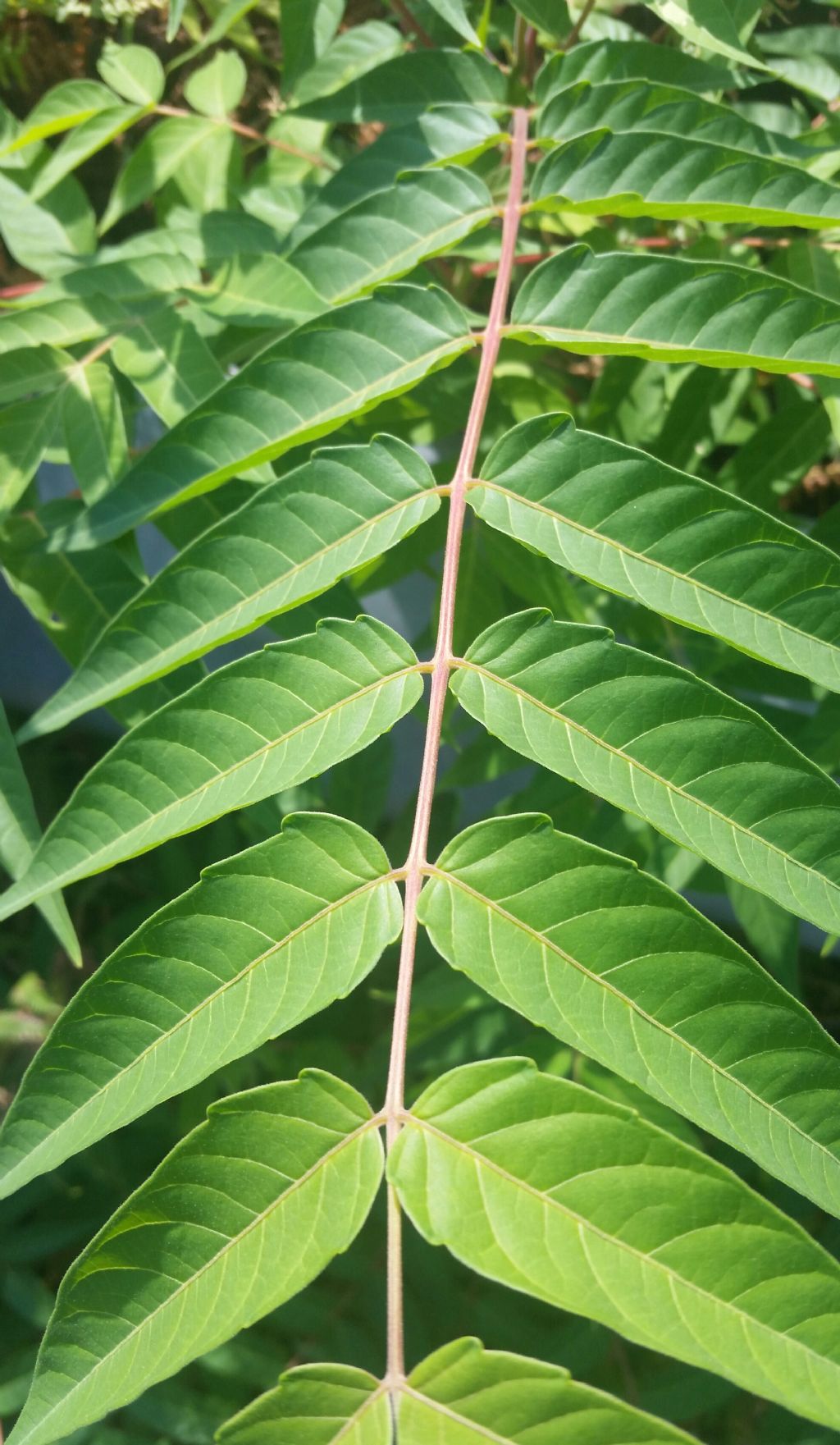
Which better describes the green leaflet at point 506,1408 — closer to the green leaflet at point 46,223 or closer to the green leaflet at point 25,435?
the green leaflet at point 25,435

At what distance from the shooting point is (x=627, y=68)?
2.69ft

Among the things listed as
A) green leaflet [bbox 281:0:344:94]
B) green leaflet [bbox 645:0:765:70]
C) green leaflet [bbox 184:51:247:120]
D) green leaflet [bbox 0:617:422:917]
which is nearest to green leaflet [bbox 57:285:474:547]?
green leaflet [bbox 0:617:422:917]

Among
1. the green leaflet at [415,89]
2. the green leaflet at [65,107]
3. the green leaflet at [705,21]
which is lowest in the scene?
the green leaflet at [705,21]

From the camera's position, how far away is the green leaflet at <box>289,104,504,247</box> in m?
0.78

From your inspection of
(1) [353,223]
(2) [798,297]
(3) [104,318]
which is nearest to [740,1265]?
(2) [798,297]

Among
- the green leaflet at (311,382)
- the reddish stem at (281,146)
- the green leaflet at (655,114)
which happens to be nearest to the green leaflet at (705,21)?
the green leaflet at (655,114)

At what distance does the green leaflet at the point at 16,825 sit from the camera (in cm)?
67

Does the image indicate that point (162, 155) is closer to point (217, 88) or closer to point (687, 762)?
point (217, 88)

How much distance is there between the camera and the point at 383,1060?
1.18 m

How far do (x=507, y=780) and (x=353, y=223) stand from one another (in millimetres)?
956

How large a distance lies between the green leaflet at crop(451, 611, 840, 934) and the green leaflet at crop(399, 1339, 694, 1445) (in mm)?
210

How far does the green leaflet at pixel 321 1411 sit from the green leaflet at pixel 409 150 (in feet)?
2.42

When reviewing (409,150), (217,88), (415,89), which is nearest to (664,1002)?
(409,150)

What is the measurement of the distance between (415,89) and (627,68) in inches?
7.0
